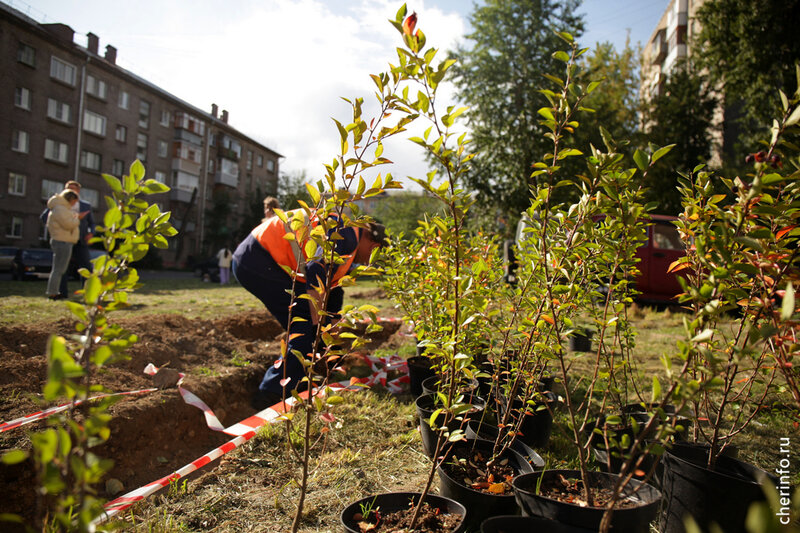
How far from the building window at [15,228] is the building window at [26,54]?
750 centimetres

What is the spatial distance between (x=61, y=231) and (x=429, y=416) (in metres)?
6.79

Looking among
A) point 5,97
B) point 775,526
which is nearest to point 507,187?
point 775,526

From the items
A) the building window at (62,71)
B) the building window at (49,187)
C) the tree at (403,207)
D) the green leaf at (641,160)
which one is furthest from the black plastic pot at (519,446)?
the tree at (403,207)

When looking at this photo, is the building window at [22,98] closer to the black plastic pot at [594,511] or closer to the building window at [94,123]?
the building window at [94,123]

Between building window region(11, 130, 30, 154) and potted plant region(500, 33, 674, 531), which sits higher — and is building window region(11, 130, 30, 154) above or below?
above

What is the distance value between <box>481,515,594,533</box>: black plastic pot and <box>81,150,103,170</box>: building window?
29.9 metres

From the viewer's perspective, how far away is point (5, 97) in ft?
68.9

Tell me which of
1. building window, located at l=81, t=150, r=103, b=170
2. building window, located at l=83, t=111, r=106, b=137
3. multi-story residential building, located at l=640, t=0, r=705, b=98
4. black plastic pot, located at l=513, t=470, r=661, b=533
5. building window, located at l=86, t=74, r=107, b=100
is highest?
multi-story residential building, located at l=640, t=0, r=705, b=98

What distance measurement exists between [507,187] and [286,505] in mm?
18889

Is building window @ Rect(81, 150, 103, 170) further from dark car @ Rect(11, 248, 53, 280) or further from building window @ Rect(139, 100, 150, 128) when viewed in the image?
dark car @ Rect(11, 248, 53, 280)

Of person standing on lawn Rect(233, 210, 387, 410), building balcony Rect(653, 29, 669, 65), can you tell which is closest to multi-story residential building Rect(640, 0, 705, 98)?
building balcony Rect(653, 29, 669, 65)

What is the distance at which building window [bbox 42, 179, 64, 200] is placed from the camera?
22.9m

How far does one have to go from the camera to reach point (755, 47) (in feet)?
36.0

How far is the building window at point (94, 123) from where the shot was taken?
81.5ft
